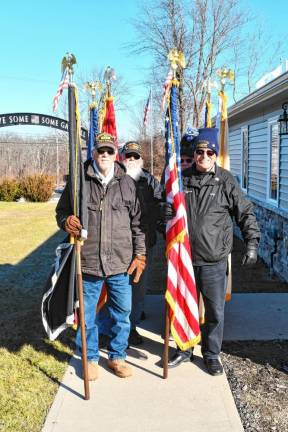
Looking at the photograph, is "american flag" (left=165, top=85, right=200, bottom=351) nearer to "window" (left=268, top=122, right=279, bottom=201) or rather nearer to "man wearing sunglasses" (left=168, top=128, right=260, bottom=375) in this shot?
"man wearing sunglasses" (left=168, top=128, right=260, bottom=375)

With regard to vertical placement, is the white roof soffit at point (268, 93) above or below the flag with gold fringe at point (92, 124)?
above

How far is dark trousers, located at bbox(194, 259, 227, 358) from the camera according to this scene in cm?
370

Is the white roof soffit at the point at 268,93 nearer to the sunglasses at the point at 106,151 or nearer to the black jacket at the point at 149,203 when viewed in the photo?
the black jacket at the point at 149,203

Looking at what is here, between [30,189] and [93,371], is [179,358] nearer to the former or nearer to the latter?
[93,371]

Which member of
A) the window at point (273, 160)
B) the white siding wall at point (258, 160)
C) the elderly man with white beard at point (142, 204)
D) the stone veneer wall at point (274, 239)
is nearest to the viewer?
the elderly man with white beard at point (142, 204)

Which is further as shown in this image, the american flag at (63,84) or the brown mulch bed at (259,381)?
the american flag at (63,84)

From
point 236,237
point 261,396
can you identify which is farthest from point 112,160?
point 236,237

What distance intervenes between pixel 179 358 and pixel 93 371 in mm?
768

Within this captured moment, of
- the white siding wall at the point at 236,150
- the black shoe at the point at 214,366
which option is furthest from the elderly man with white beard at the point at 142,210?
the white siding wall at the point at 236,150

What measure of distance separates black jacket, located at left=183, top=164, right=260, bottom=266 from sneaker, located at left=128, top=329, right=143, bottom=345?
1.14 meters

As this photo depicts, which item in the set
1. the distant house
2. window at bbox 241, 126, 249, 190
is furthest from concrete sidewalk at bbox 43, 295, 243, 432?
window at bbox 241, 126, 249, 190

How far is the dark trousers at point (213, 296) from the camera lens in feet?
12.1

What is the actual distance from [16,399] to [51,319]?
0.64 metres

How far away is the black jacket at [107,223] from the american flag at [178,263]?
0.34m
